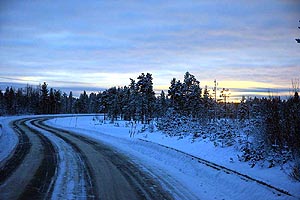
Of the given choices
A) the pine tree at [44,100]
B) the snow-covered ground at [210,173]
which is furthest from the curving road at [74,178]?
the pine tree at [44,100]

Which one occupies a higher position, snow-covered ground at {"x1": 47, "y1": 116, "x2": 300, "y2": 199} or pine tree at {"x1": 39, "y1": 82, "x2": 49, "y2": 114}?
pine tree at {"x1": 39, "y1": 82, "x2": 49, "y2": 114}

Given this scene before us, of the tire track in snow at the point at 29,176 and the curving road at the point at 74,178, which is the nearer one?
the tire track in snow at the point at 29,176

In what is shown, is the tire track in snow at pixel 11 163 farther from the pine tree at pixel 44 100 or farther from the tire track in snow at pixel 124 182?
the pine tree at pixel 44 100

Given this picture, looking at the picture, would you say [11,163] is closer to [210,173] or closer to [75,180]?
[75,180]

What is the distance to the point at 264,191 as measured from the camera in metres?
7.55

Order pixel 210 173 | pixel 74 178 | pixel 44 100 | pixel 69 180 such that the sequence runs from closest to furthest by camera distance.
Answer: pixel 69 180
pixel 74 178
pixel 210 173
pixel 44 100

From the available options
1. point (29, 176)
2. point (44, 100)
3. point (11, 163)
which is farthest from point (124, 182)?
point (44, 100)

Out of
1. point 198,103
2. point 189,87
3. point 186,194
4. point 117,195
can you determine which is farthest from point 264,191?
point 198,103

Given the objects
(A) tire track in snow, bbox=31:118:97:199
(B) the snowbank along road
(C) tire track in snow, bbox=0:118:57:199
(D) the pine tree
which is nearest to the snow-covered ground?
(B) the snowbank along road

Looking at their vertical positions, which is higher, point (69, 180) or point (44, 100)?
point (44, 100)

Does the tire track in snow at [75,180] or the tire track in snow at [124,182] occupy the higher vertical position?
the tire track in snow at [75,180]

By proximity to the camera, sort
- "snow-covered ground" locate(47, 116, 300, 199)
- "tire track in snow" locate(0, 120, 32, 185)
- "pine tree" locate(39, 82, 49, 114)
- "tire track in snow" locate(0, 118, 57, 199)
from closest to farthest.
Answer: "tire track in snow" locate(0, 118, 57, 199), "snow-covered ground" locate(47, 116, 300, 199), "tire track in snow" locate(0, 120, 32, 185), "pine tree" locate(39, 82, 49, 114)

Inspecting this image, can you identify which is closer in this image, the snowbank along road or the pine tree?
the snowbank along road

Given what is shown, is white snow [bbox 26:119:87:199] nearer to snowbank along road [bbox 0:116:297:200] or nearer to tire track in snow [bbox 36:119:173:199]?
snowbank along road [bbox 0:116:297:200]
